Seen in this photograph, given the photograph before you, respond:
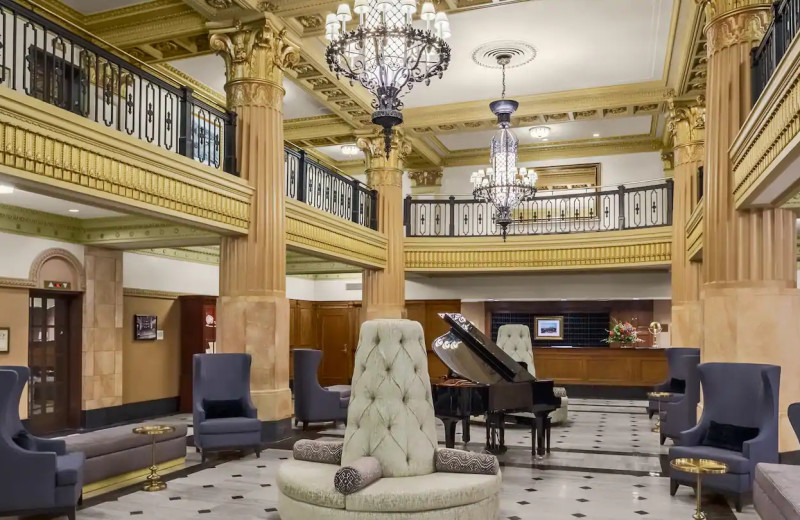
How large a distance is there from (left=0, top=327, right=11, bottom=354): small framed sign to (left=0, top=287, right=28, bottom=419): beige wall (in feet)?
0.15

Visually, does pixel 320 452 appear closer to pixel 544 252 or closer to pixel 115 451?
pixel 115 451

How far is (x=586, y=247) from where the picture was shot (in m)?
13.5

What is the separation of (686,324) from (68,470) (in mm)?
10241

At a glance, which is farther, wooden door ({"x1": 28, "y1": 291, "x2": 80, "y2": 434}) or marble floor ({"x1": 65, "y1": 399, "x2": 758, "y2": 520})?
wooden door ({"x1": 28, "y1": 291, "x2": 80, "y2": 434})

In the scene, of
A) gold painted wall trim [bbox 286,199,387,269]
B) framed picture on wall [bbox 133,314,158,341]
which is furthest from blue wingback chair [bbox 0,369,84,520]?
framed picture on wall [bbox 133,314,158,341]

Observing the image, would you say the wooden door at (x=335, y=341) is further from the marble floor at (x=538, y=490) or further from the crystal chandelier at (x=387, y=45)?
the crystal chandelier at (x=387, y=45)

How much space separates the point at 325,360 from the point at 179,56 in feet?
29.9

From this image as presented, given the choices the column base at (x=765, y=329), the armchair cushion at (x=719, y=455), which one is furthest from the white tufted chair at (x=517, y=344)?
the armchair cushion at (x=719, y=455)

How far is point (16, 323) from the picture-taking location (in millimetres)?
9266

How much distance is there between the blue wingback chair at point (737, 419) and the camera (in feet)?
17.9

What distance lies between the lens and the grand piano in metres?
6.95

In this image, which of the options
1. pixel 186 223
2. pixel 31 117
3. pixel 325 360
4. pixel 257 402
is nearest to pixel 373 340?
pixel 31 117

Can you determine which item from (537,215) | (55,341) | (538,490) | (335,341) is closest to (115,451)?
(538,490)

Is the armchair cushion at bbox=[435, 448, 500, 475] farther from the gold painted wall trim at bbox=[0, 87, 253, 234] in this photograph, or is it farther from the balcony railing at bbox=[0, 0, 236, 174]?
the balcony railing at bbox=[0, 0, 236, 174]
